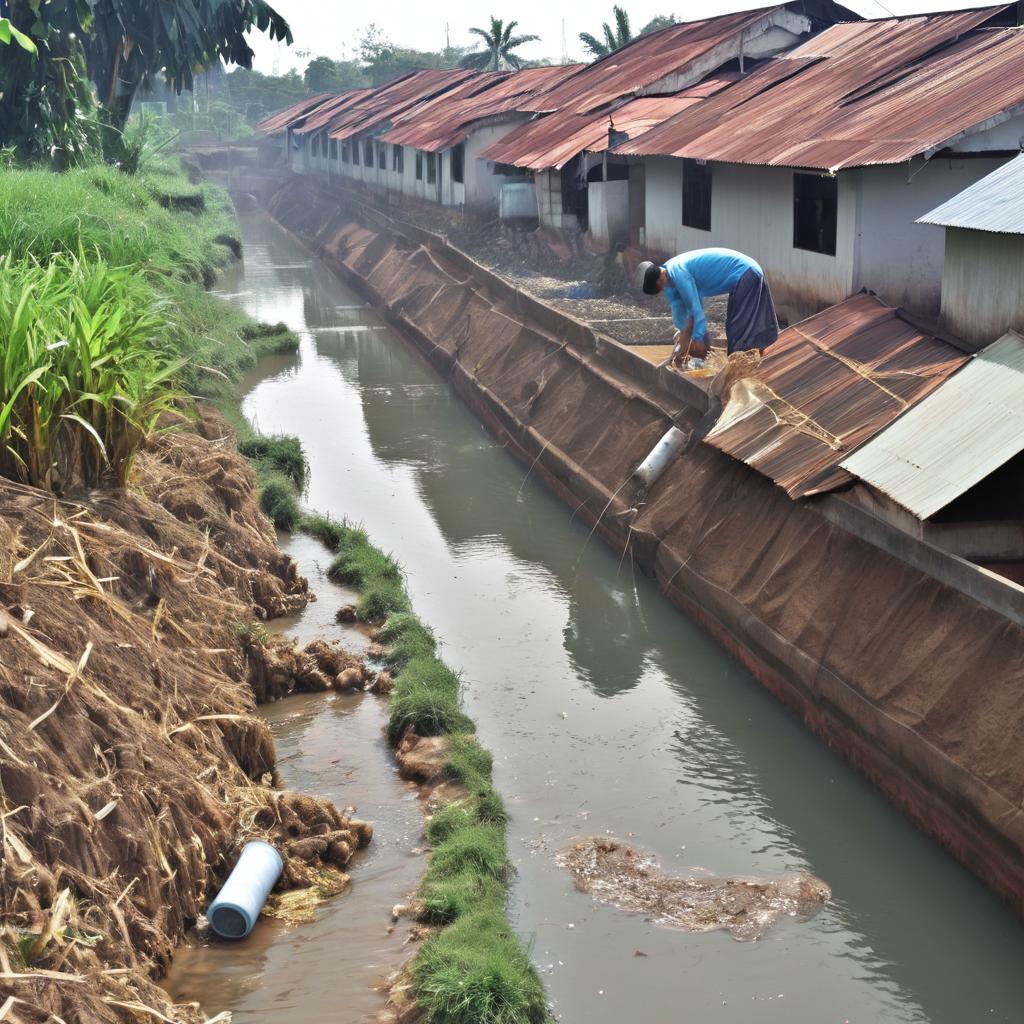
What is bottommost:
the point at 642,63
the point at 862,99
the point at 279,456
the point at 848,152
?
the point at 279,456

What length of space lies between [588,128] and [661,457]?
12.7 meters

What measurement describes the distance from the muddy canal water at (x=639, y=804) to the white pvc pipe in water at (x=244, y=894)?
0.41ft

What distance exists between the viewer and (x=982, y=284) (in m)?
10.5

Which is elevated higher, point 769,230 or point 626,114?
point 626,114

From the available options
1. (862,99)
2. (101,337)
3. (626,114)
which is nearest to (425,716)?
(101,337)

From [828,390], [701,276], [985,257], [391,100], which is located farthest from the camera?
[391,100]

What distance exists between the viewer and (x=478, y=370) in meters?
20.3

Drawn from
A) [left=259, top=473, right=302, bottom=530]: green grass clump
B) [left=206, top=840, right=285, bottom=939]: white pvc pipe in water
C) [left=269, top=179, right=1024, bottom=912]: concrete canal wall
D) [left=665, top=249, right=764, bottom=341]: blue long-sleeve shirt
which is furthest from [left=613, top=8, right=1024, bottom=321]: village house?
[left=206, top=840, right=285, bottom=939]: white pvc pipe in water

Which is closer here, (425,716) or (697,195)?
(425,716)

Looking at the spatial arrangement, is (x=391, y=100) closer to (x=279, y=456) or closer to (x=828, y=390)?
(x=279, y=456)

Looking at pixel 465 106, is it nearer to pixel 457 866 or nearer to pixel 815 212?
pixel 815 212

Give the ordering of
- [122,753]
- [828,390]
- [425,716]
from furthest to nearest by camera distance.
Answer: [828,390]
[425,716]
[122,753]

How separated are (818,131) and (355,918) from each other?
11.5 m

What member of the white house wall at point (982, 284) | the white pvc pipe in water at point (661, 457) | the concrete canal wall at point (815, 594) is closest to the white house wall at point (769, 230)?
the concrete canal wall at point (815, 594)
